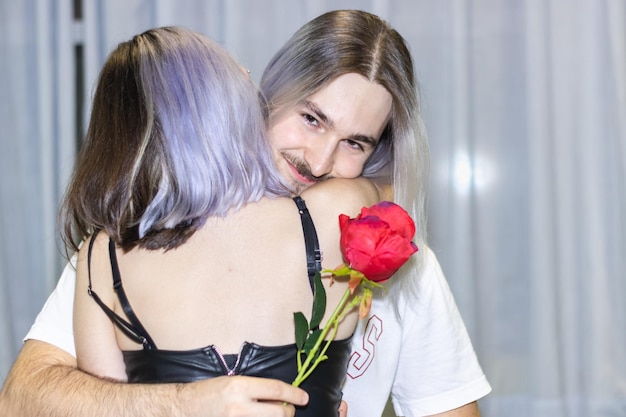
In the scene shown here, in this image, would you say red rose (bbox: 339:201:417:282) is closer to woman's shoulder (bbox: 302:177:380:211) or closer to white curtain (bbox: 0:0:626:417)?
woman's shoulder (bbox: 302:177:380:211)

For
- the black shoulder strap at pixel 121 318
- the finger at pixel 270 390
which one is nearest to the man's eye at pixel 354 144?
the black shoulder strap at pixel 121 318

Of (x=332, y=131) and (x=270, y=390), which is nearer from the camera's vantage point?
(x=270, y=390)

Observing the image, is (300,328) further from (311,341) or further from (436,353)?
(436,353)

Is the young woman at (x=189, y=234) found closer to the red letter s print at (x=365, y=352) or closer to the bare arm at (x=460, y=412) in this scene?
the red letter s print at (x=365, y=352)

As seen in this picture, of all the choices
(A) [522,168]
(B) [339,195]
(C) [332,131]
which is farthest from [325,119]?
(A) [522,168]

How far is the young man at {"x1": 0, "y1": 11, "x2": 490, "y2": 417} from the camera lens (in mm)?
1641

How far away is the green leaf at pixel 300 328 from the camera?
3.53ft

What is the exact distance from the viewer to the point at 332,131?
1.64 meters

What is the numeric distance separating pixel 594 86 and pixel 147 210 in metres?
1.95

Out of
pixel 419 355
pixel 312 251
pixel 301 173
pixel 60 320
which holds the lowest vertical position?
pixel 419 355

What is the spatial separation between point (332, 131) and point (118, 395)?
691 mm

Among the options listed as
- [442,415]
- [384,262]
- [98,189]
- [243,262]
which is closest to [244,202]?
[243,262]

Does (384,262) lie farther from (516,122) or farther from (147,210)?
(516,122)

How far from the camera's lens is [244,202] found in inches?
50.9
